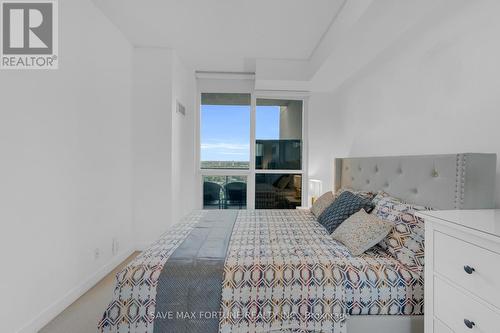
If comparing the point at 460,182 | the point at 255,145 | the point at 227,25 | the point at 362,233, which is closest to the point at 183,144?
the point at 255,145

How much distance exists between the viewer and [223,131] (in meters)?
4.20

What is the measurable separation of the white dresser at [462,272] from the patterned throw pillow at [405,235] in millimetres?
220

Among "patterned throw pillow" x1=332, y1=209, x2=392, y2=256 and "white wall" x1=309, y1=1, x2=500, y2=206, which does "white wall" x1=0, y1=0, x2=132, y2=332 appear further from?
"white wall" x1=309, y1=1, x2=500, y2=206

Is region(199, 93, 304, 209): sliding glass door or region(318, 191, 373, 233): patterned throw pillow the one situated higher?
region(199, 93, 304, 209): sliding glass door

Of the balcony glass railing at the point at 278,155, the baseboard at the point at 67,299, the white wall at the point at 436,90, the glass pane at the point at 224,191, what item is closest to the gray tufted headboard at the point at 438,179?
the white wall at the point at 436,90

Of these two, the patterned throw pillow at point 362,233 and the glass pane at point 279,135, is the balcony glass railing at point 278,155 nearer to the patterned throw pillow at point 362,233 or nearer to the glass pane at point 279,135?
the glass pane at point 279,135

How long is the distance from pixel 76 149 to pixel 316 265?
215 cm

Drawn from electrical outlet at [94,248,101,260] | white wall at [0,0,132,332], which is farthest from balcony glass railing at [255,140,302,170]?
Answer: electrical outlet at [94,248,101,260]

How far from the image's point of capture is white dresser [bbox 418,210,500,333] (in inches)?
35.7

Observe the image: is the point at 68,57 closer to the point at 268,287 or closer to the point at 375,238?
the point at 268,287

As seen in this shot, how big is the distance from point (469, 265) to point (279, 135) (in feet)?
11.1

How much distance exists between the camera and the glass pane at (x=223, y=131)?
13.8ft

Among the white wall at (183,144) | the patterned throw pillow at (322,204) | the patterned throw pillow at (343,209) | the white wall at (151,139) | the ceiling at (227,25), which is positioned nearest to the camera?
the patterned throw pillow at (343,209)

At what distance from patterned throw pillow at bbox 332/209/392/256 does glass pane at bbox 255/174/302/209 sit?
2.42 meters
